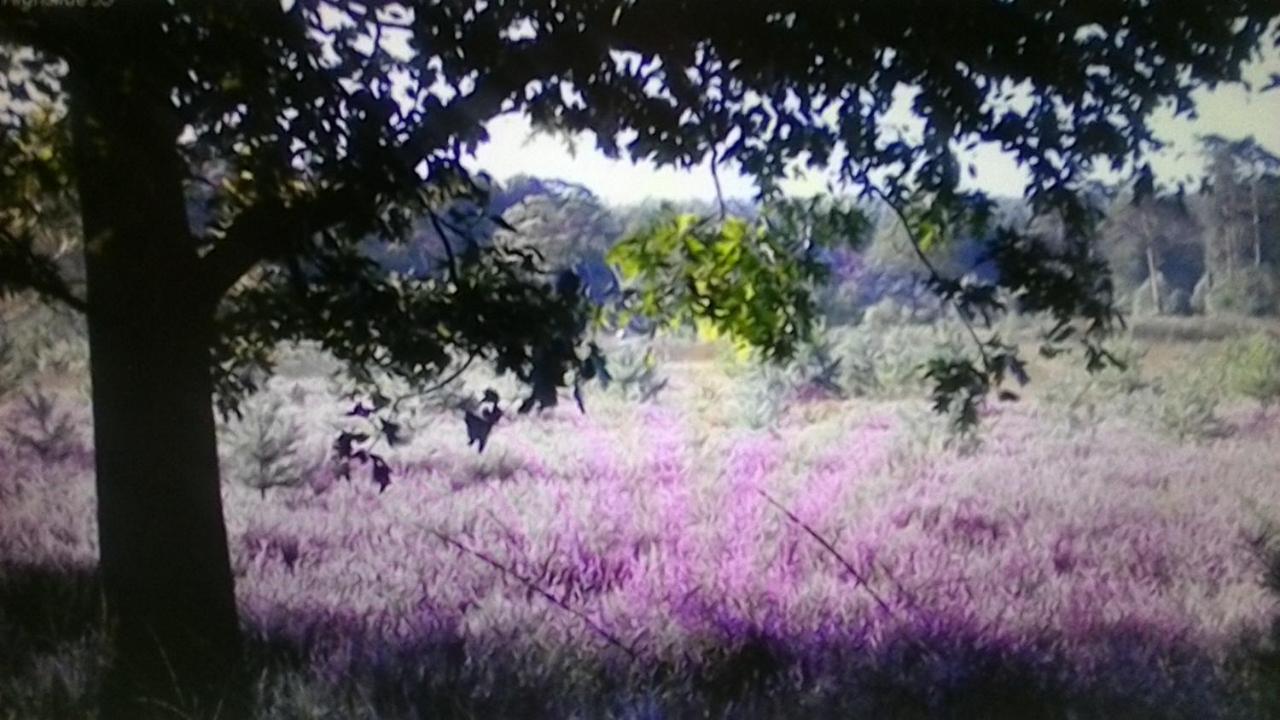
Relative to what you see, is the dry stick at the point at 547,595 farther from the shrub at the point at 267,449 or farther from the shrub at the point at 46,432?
the shrub at the point at 46,432

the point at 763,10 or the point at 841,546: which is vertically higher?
the point at 763,10

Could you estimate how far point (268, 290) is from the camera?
4.39 ft

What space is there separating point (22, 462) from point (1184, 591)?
4.79 feet

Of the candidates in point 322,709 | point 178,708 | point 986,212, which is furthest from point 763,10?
point 178,708

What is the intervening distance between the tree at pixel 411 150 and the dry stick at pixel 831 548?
20 centimetres

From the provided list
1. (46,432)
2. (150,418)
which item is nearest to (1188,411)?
(150,418)

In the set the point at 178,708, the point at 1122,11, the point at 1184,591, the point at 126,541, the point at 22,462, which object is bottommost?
the point at 178,708

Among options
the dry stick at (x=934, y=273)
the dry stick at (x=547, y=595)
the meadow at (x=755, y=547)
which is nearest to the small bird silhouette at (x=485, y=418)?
the meadow at (x=755, y=547)

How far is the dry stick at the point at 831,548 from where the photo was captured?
1386mm

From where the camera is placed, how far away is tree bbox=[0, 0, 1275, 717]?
1321 millimetres

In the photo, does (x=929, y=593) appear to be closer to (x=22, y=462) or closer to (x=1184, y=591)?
(x=1184, y=591)

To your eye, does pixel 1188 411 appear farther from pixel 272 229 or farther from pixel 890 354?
pixel 272 229

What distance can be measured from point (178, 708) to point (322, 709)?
0.19m

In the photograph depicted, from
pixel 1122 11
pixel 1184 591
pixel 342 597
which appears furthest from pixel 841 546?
pixel 1122 11
